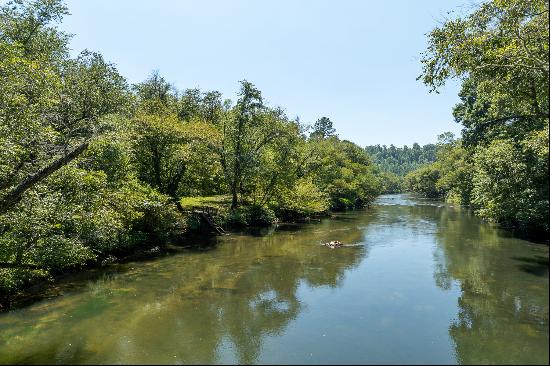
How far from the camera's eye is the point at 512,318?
14320 mm

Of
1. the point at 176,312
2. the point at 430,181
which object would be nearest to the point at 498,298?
the point at 176,312

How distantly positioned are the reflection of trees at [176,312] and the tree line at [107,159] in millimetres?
2782

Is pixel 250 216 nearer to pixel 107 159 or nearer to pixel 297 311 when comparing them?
pixel 107 159

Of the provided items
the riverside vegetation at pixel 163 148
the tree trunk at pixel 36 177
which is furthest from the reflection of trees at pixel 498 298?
the tree trunk at pixel 36 177

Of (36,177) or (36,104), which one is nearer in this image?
(36,177)

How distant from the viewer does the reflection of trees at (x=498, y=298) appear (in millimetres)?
11688

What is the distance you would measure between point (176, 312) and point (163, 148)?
70.4 feet

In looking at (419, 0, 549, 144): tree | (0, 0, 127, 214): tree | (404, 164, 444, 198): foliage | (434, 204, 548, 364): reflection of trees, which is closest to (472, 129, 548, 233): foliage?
(434, 204, 548, 364): reflection of trees

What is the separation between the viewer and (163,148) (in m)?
34.4

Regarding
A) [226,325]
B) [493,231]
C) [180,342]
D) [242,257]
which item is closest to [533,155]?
[493,231]

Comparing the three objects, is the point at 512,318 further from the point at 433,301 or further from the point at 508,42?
the point at 508,42

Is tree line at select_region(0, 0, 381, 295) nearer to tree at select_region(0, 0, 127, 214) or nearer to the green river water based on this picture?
tree at select_region(0, 0, 127, 214)

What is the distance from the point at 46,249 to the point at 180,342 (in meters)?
8.34

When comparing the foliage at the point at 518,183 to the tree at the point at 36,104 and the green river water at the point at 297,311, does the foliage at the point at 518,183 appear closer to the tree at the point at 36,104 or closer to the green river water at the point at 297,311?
the green river water at the point at 297,311
